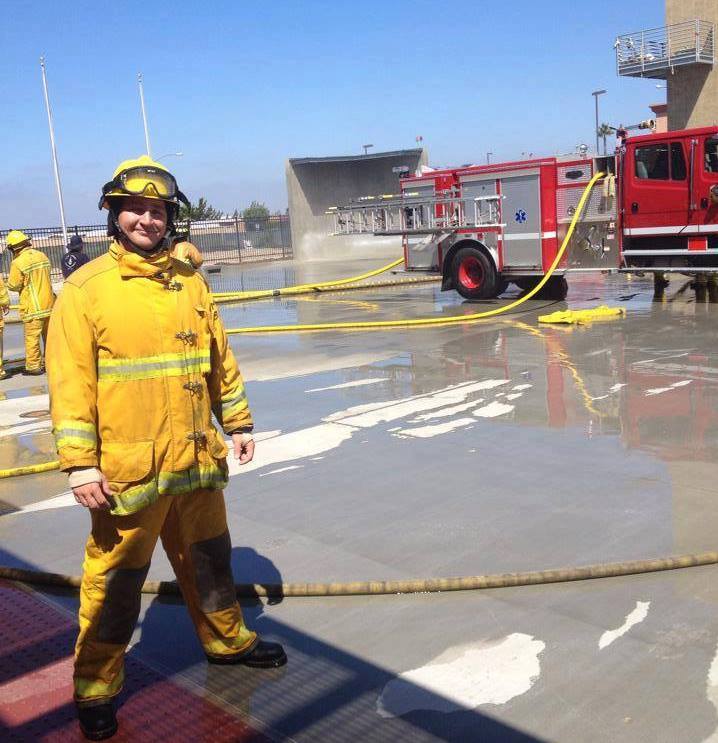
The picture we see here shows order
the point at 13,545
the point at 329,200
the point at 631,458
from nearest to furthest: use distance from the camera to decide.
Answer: the point at 13,545, the point at 631,458, the point at 329,200

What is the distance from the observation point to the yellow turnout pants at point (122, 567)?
2.80 meters

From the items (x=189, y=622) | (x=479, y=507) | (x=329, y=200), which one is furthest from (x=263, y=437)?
(x=329, y=200)

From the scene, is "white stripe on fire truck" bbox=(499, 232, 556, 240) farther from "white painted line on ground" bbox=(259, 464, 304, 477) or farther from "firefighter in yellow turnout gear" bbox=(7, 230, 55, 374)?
"white painted line on ground" bbox=(259, 464, 304, 477)

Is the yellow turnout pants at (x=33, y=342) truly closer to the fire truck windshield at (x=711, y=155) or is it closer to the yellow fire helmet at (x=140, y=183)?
the yellow fire helmet at (x=140, y=183)

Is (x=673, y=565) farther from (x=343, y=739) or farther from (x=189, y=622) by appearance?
(x=189, y=622)

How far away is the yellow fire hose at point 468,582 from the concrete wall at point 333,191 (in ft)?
91.8

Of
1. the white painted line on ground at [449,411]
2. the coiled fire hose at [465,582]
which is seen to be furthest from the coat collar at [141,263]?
the white painted line on ground at [449,411]

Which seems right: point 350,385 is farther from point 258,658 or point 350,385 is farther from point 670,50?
point 670,50

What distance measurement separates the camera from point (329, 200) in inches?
1297

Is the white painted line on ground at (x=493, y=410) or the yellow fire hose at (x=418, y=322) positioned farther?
the yellow fire hose at (x=418, y=322)

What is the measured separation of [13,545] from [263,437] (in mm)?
2234

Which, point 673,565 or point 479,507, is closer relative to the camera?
point 673,565

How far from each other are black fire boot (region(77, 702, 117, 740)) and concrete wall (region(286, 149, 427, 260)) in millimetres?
29054

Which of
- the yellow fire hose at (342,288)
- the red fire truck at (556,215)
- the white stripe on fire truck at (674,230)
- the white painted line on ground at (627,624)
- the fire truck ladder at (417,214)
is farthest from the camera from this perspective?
the yellow fire hose at (342,288)
